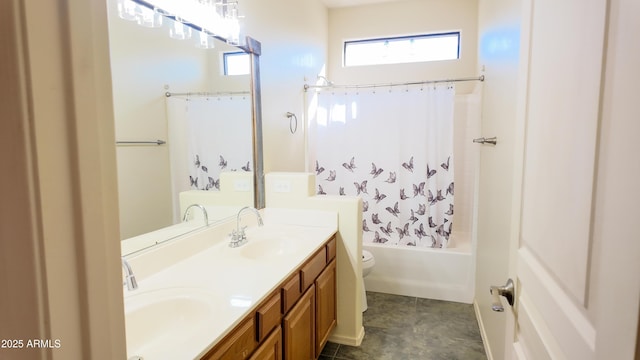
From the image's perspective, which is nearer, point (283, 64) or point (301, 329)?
point (301, 329)

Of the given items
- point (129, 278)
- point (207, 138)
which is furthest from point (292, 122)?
point (129, 278)

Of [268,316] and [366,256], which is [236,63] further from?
[366,256]

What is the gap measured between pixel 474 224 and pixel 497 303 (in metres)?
2.16

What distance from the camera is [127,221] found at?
1.38 metres

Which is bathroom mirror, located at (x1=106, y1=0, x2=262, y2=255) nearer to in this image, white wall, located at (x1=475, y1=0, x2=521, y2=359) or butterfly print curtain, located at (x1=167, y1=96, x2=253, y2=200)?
butterfly print curtain, located at (x1=167, y1=96, x2=253, y2=200)

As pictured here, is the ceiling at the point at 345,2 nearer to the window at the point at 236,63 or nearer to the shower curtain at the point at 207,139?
the window at the point at 236,63

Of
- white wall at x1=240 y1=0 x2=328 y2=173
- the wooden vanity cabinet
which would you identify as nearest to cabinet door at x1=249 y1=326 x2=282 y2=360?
the wooden vanity cabinet

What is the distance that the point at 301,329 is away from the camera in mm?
1729

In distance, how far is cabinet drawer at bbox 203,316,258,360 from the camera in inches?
40.9

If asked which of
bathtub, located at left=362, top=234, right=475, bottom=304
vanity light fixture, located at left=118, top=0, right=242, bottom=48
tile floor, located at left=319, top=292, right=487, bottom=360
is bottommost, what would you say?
tile floor, located at left=319, top=292, right=487, bottom=360

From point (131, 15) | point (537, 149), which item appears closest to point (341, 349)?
point (537, 149)

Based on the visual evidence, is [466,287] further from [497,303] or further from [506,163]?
[497,303]

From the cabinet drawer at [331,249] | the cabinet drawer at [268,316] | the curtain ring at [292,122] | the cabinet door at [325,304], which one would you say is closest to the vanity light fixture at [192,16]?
the curtain ring at [292,122]

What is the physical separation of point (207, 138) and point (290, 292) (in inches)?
36.4
